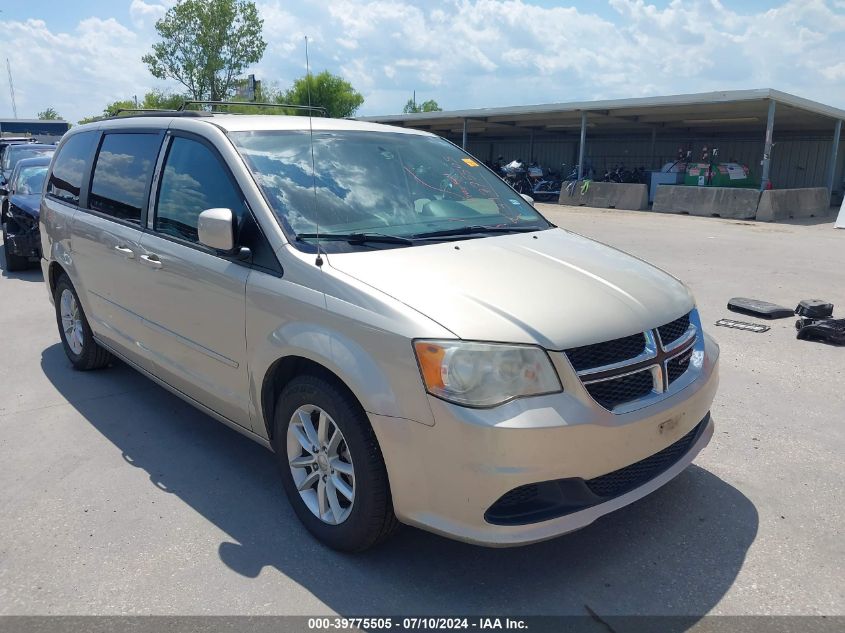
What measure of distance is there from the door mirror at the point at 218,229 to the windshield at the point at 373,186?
0.76ft

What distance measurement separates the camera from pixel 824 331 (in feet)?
21.0

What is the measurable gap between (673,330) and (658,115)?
78.5ft

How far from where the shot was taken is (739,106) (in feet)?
69.1

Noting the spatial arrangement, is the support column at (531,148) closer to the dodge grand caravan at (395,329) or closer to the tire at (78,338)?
the tire at (78,338)

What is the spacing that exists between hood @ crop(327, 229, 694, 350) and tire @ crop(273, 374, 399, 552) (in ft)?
1.75

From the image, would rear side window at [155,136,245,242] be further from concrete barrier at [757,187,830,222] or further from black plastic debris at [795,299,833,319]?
concrete barrier at [757,187,830,222]

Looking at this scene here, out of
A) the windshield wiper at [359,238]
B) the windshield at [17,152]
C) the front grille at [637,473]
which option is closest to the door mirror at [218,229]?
the windshield wiper at [359,238]

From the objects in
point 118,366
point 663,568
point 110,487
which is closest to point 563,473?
point 663,568

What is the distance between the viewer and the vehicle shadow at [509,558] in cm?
280

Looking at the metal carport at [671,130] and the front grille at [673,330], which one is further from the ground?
the metal carport at [671,130]

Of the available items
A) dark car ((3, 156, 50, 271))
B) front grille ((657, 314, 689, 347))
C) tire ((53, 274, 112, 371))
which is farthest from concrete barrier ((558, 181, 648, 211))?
front grille ((657, 314, 689, 347))

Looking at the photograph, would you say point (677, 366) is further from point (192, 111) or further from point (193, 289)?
point (192, 111)

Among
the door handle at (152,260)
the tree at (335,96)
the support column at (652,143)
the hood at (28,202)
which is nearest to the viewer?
the door handle at (152,260)

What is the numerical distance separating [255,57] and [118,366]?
2224 inches
